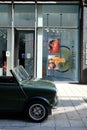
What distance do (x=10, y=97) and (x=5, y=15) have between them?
9523 mm

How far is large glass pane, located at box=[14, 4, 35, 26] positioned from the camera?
17.4 metres

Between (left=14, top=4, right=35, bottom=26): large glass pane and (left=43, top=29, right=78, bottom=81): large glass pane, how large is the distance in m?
0.95

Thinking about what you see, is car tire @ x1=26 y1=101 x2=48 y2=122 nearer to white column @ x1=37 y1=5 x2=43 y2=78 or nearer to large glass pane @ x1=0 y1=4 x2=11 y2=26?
white column @ x1=37 y1=5 x2=43 y2=78

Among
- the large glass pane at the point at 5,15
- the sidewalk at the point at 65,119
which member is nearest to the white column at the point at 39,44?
the large glass pane at the point at 5,15

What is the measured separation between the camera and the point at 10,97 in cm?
856

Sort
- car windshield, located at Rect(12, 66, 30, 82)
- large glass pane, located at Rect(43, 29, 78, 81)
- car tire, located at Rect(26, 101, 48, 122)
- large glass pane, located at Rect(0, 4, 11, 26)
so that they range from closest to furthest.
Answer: car tire, located at Rect(26, 101, 48, 122)
car windshield, located at Rect(12, 66, 30, 82)
large glass pane, located at Rect(0, 4, 11, 26)
large glass pane, located at Rect(43, 29, 78, 81)

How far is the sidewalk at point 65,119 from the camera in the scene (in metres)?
8.06

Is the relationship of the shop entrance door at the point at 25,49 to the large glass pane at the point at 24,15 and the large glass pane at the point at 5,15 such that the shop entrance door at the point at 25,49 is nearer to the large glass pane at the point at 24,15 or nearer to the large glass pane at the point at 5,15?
the large glass pane at the point at 24,15

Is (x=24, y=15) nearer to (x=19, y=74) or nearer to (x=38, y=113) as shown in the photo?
(x=19, y=74)

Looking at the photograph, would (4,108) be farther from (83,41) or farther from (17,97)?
(83,41)

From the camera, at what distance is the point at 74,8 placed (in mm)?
17375

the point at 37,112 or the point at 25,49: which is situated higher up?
the point at 25,49

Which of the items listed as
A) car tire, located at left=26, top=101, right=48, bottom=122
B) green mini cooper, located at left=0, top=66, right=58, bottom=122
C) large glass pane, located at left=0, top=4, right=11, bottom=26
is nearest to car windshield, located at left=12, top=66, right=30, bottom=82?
green mini cooper, located at left=0, top=66, right=58, bottom=122

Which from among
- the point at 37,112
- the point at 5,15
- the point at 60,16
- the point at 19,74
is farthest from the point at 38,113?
the point at 5,15
